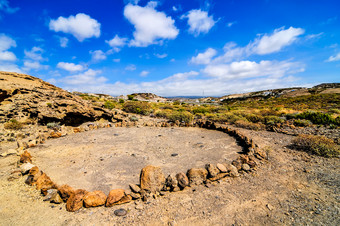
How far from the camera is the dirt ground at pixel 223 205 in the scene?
8.86ft

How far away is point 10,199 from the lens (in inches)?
126

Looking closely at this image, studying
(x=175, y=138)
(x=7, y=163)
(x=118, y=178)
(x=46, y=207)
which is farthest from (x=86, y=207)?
(x=175, y=138)

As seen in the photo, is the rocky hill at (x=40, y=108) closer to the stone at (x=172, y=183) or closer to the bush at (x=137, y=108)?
the bush at (x=137, y=108)

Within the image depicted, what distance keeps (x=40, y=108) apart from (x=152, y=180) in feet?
37.7

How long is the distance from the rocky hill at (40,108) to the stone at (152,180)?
9.50 metres

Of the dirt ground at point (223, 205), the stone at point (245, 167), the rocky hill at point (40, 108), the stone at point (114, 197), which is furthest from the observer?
the rocky hill at point (40, 108)

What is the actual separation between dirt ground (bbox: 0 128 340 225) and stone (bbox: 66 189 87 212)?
3.9 inches

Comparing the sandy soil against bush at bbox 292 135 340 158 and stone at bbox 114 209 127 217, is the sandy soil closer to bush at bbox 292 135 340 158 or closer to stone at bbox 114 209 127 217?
stone at bbox 114 209 127 217

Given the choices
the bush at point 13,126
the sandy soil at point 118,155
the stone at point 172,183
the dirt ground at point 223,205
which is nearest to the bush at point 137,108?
the sandy soil at point 118,155

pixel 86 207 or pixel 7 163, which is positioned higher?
pixel 7 163

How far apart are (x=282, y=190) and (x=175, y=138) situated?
526 cm

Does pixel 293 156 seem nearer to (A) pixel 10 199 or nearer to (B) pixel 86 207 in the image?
(B) pixel 86 207

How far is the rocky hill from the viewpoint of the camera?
32.6ft

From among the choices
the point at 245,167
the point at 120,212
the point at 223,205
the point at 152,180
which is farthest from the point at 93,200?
the point at 245,167
